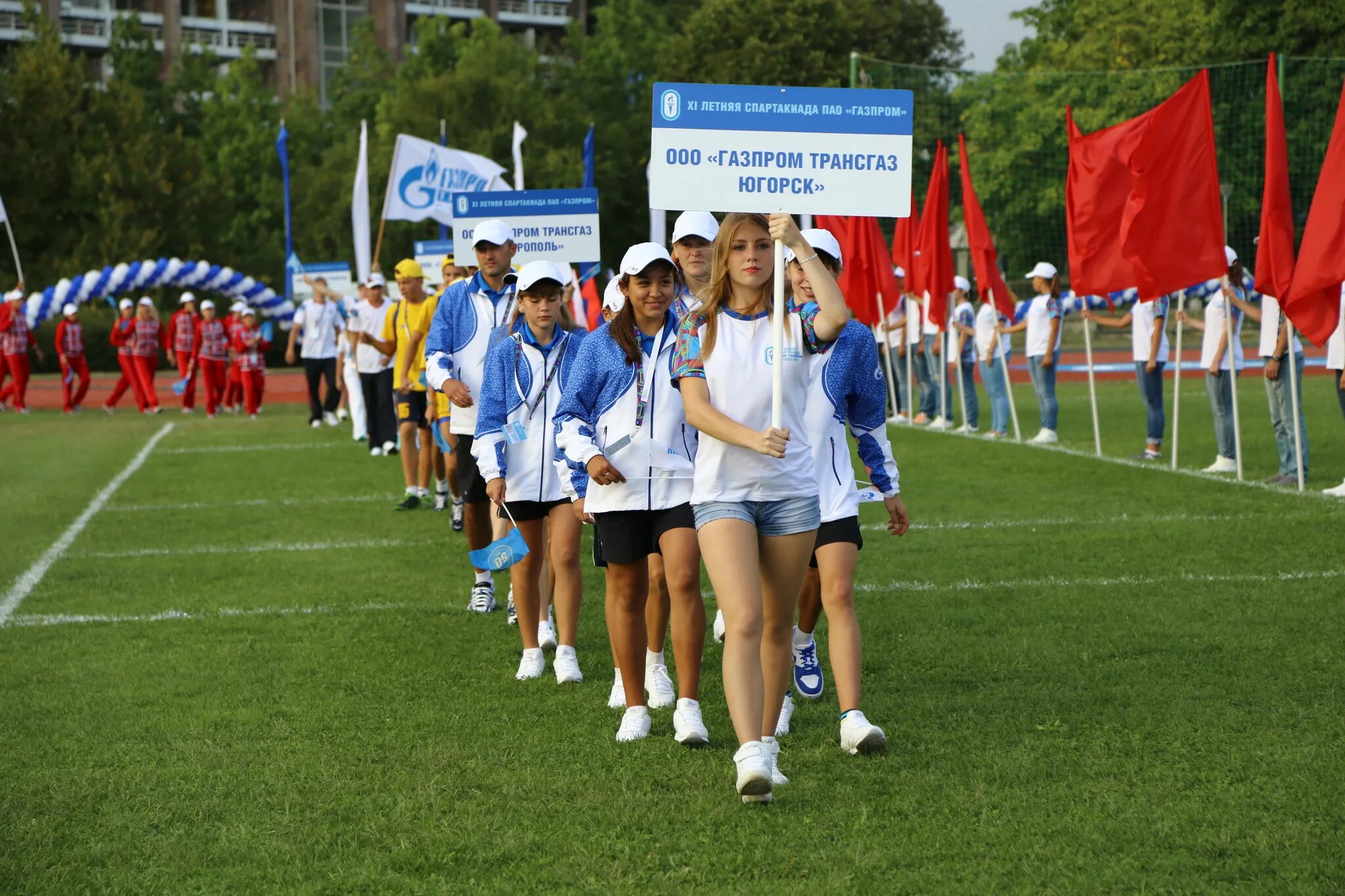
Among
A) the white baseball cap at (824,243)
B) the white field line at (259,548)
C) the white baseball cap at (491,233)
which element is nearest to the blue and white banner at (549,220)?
the white baseball cap at (491,233)

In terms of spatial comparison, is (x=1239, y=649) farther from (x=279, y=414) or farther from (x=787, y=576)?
(x=279, y=414)

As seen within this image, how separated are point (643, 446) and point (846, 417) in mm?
789

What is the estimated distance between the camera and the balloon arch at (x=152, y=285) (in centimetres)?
3984

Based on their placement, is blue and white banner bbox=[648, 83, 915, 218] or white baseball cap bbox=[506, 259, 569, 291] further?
white baseball cap bbox=[506, 259, 569, 291]

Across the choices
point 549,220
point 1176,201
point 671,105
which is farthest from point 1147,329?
point 671,105

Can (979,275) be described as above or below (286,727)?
above

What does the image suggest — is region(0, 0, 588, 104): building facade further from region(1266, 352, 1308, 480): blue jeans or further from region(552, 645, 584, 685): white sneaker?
region(552, 645, 584, 685): white sneaker

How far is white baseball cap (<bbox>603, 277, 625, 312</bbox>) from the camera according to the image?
23.2 feet

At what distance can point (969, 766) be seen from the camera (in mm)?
6070

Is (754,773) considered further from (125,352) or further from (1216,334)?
(125,352)

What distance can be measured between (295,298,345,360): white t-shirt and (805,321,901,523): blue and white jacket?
751 inches

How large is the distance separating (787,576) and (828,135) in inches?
62.4

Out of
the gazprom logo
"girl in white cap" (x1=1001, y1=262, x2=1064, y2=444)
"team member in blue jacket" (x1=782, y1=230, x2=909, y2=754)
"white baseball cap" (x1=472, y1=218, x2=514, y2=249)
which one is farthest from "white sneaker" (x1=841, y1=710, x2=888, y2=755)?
"girl in white cap" (x1=1001, y1=262, x2=1064, y2=444)

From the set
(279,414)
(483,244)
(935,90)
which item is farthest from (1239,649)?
(935,90)
